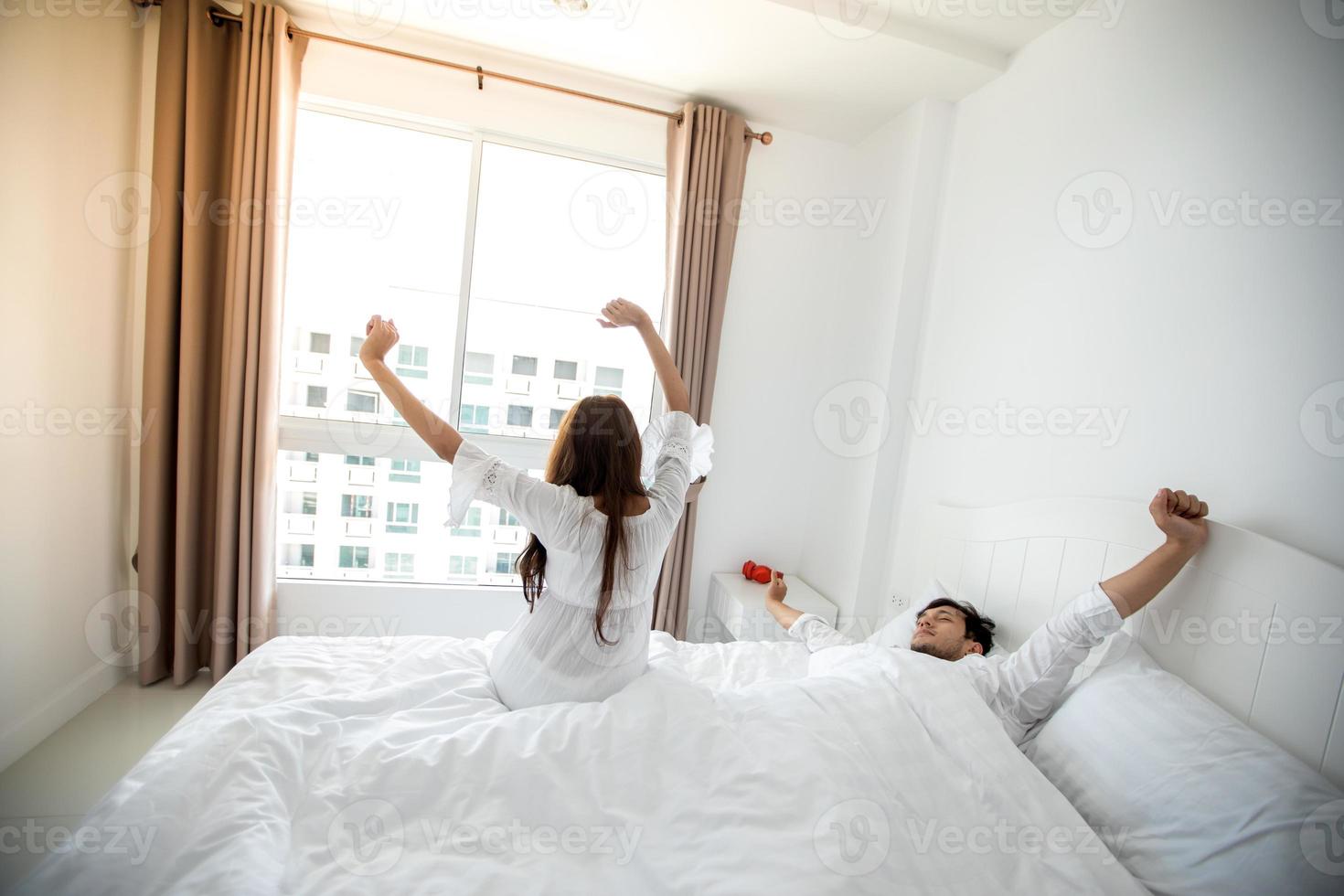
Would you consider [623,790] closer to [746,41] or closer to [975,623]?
[975,623]

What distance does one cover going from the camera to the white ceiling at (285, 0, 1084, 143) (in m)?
1.93

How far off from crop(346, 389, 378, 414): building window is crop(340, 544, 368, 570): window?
0.59 meters

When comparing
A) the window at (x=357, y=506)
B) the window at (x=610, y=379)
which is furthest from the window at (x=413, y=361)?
the window at (x=610, y=379)

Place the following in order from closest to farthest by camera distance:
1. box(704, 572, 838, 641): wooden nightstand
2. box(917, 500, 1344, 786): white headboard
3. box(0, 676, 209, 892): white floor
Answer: box(917, 500, 1344, 786): white headboard → box(0, 676, 209, 892): white floor → box(704, 572, 838, 641): wooden nightstand

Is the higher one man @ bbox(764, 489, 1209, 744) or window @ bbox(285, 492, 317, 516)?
man @ bbox(764, 489, 1209, 744)

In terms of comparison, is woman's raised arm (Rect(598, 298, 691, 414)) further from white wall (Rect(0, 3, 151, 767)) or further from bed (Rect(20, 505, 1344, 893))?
white wall (Rect(0, 3, 151, 767))

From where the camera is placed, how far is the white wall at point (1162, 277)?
122cm

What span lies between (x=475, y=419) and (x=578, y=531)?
148 cm

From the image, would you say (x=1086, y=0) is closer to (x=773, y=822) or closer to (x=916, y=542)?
(x=916, y=542)

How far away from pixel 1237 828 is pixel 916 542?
126 centimetres

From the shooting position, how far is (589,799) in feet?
3.34

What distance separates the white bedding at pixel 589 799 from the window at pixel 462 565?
1.47 meters

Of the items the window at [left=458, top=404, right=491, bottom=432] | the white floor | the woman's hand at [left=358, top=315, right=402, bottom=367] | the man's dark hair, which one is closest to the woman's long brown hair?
the woman's hand at [left=358, top=315, right=402, bottom=367]

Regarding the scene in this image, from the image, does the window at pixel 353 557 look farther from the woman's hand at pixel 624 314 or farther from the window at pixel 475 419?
the woman's hand at pixel 624 314
